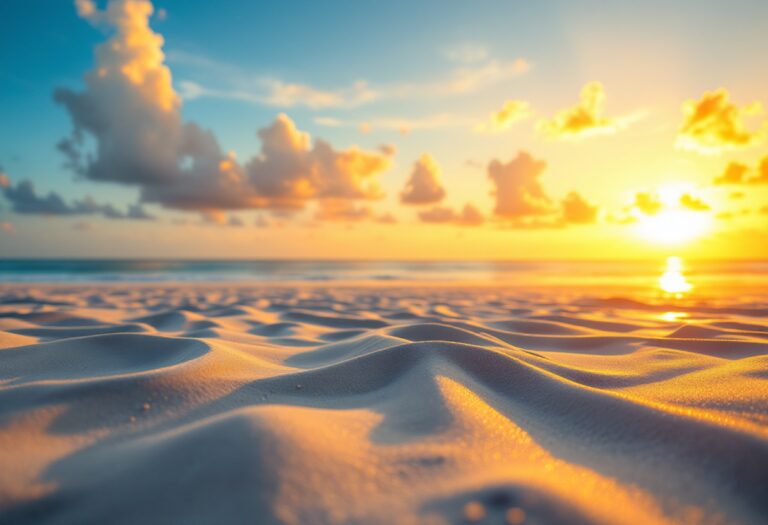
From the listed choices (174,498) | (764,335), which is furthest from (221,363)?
(764,335)

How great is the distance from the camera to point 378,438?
97 cm

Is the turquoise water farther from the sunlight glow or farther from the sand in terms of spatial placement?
the sand

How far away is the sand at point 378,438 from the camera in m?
0.70

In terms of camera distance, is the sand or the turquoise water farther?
the turquoise water

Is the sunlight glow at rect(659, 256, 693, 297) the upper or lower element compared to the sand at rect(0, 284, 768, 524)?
upper

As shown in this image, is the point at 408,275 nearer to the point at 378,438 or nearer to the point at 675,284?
the point at 675,284

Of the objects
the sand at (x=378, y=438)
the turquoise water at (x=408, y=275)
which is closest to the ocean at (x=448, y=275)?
the turquoise water at (x=408, y=275)

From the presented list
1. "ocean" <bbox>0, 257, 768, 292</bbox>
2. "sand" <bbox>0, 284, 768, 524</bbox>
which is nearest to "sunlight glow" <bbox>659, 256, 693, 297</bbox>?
"ocean" <bbox>0, 257, 768, 292</bbox>

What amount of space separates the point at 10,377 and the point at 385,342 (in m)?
1.46

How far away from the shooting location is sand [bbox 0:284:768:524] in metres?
0.70

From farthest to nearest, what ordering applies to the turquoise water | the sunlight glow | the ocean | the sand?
1. the turquoise water
2. the ocean
3. the sunlight glow
4. the sand

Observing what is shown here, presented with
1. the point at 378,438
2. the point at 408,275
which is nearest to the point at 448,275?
the point at 408,275

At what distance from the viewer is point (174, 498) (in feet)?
2.36

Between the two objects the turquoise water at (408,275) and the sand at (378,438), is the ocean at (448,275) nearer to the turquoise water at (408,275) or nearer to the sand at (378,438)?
the turquoise water at (408,275)
